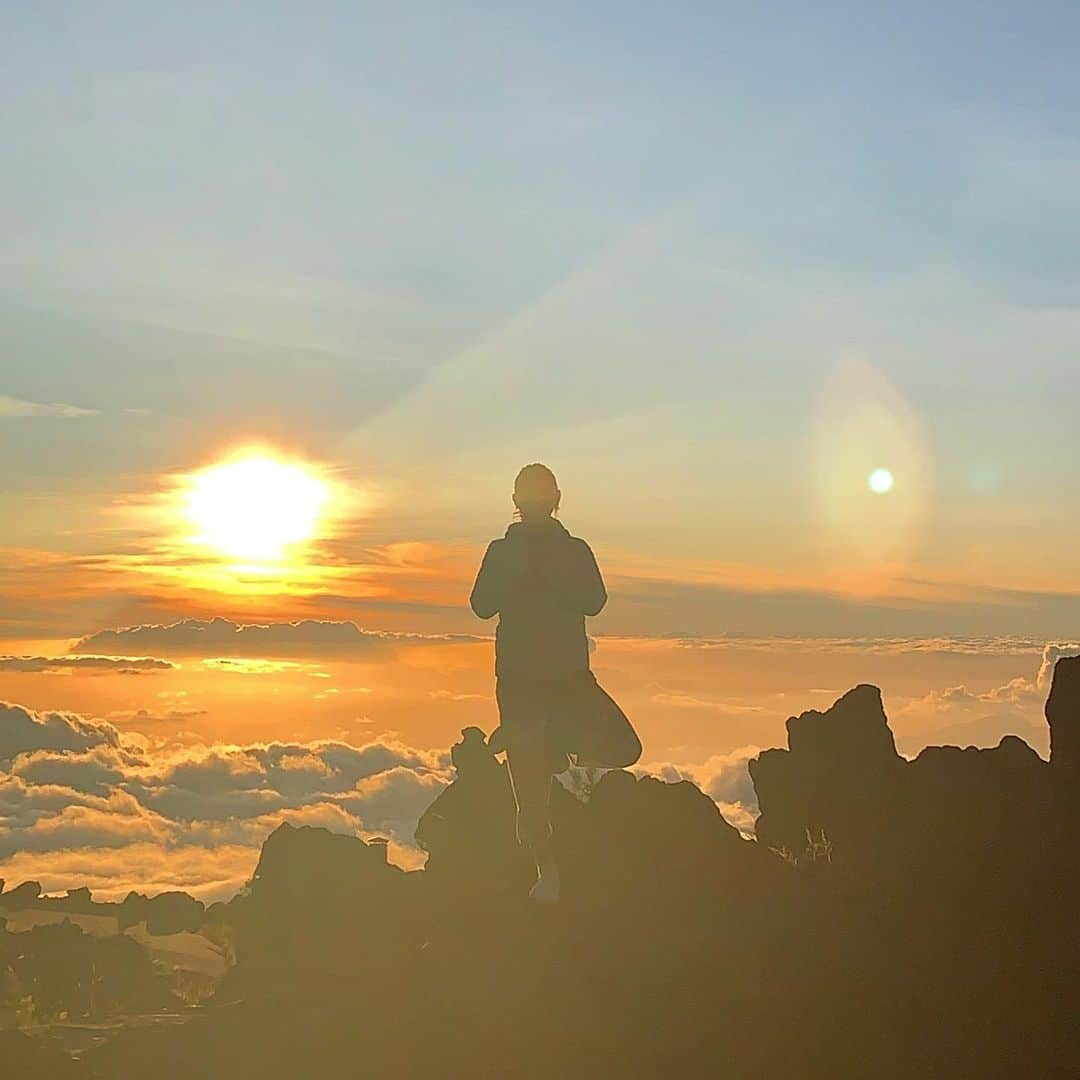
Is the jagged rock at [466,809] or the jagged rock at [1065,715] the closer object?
the jagged rock at [1065,715]

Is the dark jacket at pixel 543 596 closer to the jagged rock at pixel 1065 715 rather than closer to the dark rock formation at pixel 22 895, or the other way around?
the jagged rock at pixel 1065 715

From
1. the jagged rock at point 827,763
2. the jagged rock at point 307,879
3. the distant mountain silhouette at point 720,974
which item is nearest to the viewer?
the distant mountain silhouette at point 720,974

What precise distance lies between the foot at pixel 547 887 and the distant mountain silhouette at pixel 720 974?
0.14 meters

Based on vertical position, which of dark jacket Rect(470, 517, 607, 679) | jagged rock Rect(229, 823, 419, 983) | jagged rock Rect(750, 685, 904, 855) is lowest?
jagged rock Rect(229, 823, 419, 983)

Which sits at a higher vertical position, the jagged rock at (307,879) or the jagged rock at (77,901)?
the jagged rock at (307,879)

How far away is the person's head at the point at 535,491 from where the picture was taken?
1347 cm

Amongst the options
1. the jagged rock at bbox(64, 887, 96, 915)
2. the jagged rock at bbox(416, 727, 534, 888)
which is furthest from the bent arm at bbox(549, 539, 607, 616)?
the jagged rock at bbox(64, 887, 96, 915)

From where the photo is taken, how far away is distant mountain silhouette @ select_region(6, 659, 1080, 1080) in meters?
12.1

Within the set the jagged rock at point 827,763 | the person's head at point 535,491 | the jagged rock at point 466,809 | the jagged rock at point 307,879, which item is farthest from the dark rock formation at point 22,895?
the person's head at point 535,491

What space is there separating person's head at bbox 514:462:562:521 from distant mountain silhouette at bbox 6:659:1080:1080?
404 centimetres

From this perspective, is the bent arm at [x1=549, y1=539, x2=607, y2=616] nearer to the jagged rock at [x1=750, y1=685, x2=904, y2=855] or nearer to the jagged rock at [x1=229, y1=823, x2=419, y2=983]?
the jagged rock at [x1=750, y1=685, x2=904, y2=855]

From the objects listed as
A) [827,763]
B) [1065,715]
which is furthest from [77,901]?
[1065,715]

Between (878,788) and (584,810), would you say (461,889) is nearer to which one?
(584,810)

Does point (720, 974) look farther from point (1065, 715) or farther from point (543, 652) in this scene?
point (1065, 715)
